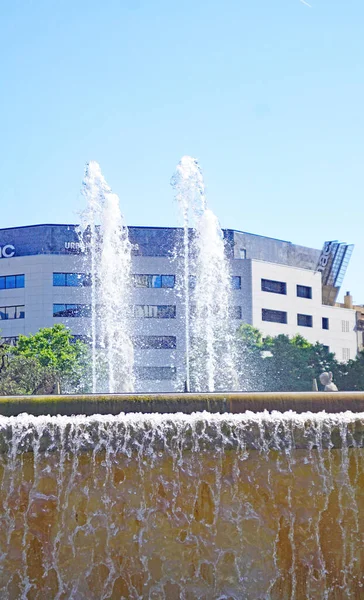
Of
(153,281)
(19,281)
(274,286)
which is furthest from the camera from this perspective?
(274,286)

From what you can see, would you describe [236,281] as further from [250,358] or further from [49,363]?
[49,363]

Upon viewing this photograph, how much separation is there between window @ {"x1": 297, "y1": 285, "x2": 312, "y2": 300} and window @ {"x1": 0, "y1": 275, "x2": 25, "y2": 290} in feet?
82.5

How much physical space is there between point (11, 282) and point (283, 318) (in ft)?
76.1

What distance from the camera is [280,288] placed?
83875 mm

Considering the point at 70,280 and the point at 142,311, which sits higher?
the point at 70,280

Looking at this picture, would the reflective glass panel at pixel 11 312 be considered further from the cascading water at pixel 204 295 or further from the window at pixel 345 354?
the window at pixel 345 354

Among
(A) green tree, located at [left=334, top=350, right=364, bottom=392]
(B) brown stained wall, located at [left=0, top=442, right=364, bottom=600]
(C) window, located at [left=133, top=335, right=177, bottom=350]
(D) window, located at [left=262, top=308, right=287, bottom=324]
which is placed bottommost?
(B) brown stained wall, located at [left=0, top=442, right=364, bottom=600]

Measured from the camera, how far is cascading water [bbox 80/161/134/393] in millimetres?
40750

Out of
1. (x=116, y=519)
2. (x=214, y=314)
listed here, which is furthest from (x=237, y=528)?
(x=214, y=314)

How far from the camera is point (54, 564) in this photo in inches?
329

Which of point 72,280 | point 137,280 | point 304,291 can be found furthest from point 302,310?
point 72,280

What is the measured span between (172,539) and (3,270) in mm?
70815

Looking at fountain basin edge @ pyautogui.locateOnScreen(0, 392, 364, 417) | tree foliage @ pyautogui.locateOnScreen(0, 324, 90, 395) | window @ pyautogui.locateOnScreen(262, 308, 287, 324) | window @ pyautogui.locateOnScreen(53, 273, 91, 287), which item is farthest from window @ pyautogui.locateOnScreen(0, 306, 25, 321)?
fountain basin edge @ pyautogui.locateOnScreen(0, 392, 364, 417)

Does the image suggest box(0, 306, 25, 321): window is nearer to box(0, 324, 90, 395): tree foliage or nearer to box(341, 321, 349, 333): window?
box(0, 324, 90, 395): tree foliage
